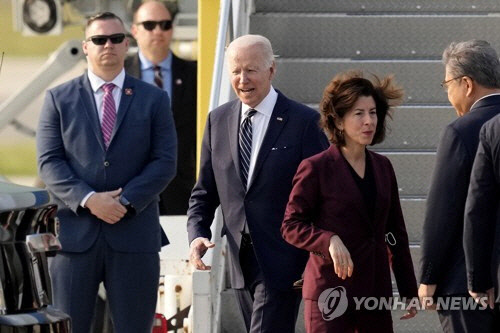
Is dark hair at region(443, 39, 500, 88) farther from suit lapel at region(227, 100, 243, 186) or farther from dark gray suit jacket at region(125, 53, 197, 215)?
dark gray suit jacket at region(125, 53, 197, 215)

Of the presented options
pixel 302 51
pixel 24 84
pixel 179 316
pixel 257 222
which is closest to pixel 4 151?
pixel 24 84

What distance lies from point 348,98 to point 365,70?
358 centimetres

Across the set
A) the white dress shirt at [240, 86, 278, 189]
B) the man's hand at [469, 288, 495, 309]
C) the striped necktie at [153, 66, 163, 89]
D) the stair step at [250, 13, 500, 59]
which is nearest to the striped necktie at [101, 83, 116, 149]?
the white dress shirt at [240, 86, 278, 189]

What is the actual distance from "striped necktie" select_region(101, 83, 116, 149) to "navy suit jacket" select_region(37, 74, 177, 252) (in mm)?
36

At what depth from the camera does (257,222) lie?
690cm

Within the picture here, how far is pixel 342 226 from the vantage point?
20.5 feet

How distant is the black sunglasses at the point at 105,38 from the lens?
25.3ft

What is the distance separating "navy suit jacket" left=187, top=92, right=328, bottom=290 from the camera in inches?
271

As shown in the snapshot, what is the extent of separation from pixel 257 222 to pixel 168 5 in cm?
641

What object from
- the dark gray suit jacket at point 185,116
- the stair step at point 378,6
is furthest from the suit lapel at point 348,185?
the dark gray suit jacket at point 185,116

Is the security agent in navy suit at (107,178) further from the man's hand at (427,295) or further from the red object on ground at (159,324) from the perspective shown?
the man's hand at (427,295)

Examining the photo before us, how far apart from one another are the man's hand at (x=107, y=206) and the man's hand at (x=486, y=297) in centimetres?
209

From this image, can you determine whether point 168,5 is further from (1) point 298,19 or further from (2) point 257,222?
(2) point 257,222
